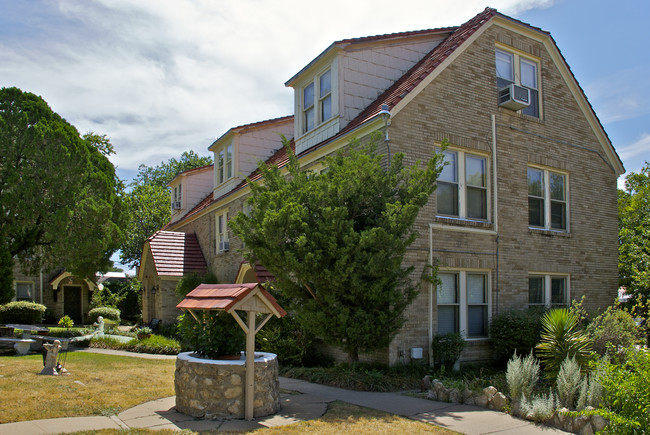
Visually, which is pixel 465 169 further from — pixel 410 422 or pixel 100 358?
pixel 100 358

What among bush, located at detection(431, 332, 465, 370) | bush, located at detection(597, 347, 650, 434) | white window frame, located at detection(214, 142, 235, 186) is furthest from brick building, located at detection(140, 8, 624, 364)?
white window frame, located at detection(214, 142, 235, 186)

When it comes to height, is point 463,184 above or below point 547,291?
above

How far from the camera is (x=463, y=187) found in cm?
1371

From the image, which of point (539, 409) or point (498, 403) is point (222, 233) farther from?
point (539, 409)

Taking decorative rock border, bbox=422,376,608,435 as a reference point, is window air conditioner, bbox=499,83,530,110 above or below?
above

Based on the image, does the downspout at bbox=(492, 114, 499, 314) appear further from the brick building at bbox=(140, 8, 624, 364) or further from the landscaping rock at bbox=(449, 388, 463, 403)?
the landscaping rock at bbox=(449, 388, 463, 403)

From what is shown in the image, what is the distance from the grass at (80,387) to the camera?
8.27m

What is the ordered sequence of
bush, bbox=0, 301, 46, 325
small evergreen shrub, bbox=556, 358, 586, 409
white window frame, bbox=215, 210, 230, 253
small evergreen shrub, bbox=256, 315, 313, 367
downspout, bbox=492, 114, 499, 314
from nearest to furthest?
small evergreen shrub, bbox=556, 358, 586, 409 → small evergreen shrub, bbox=256, 315, 313, 367 → downspout, bbox=492, 114, 499, 314 → white window frame, bbox=215, 210, 230, 253 → bush, bbox=0, 301, 46, 325

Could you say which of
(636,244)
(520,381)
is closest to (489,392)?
(520,381)

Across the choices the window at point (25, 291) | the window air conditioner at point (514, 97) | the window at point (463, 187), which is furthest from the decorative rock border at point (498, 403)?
the window at point (25, 291)

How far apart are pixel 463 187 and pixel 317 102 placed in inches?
198

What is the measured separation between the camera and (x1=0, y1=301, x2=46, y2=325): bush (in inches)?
1012

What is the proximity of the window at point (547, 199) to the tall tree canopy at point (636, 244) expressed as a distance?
270 centimetres

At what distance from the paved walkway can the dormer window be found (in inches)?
576
